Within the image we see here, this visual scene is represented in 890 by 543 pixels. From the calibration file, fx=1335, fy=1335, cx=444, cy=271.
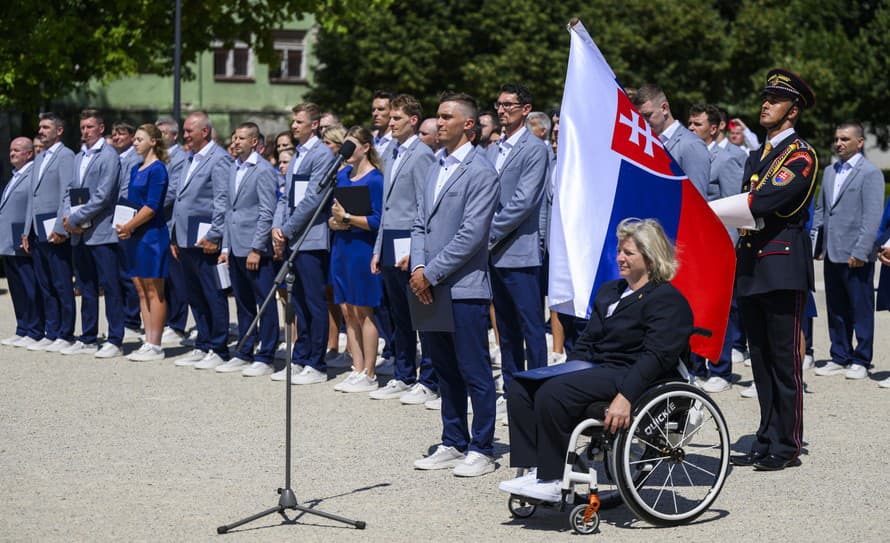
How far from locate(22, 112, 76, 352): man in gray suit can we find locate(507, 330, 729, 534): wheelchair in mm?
7317

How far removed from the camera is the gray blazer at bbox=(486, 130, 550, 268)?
938cm

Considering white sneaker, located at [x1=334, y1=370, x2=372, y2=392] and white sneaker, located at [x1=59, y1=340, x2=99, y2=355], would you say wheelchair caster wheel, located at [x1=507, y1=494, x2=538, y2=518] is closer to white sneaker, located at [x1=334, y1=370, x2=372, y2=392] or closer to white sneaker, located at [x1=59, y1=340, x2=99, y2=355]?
white sneaker, located at [x1=334, y1=370, x2=372, y2=392]

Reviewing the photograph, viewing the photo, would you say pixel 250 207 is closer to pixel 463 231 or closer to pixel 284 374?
pixel 284 374

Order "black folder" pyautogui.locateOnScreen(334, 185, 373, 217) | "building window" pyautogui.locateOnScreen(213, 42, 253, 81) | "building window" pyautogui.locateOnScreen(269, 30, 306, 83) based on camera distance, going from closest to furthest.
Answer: "black folder" pyautogui.locateOnScreen(334, 185, 373, 217), "building window" pyautogui.locateOnScreen(213, 42, 253, 81), "building window" pyautogui.locateOnScreen(269, 30, 306, 83)

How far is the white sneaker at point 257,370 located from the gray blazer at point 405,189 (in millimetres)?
2052

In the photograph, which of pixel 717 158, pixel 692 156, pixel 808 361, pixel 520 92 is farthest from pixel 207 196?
pixel 808 361

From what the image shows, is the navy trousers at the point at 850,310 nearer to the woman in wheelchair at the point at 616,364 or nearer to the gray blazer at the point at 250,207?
the gray blazer at the point at 250,207

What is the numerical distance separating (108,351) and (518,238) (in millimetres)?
4928

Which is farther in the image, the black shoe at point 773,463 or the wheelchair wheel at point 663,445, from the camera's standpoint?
the black shoe at point 773,463

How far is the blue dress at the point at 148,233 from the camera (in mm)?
12266

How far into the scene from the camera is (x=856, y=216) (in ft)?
38.3

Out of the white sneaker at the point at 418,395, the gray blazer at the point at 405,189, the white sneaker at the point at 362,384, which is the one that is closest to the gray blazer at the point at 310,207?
the gray blazer at the point at 405,189

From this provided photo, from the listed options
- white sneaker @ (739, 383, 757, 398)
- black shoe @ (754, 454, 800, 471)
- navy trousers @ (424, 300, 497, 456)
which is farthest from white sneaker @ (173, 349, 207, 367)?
black shoe @ (754, 454, 800, 471)

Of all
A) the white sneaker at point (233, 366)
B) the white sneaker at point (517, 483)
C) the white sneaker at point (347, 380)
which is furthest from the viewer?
the white sneaker at point (233, 366)
